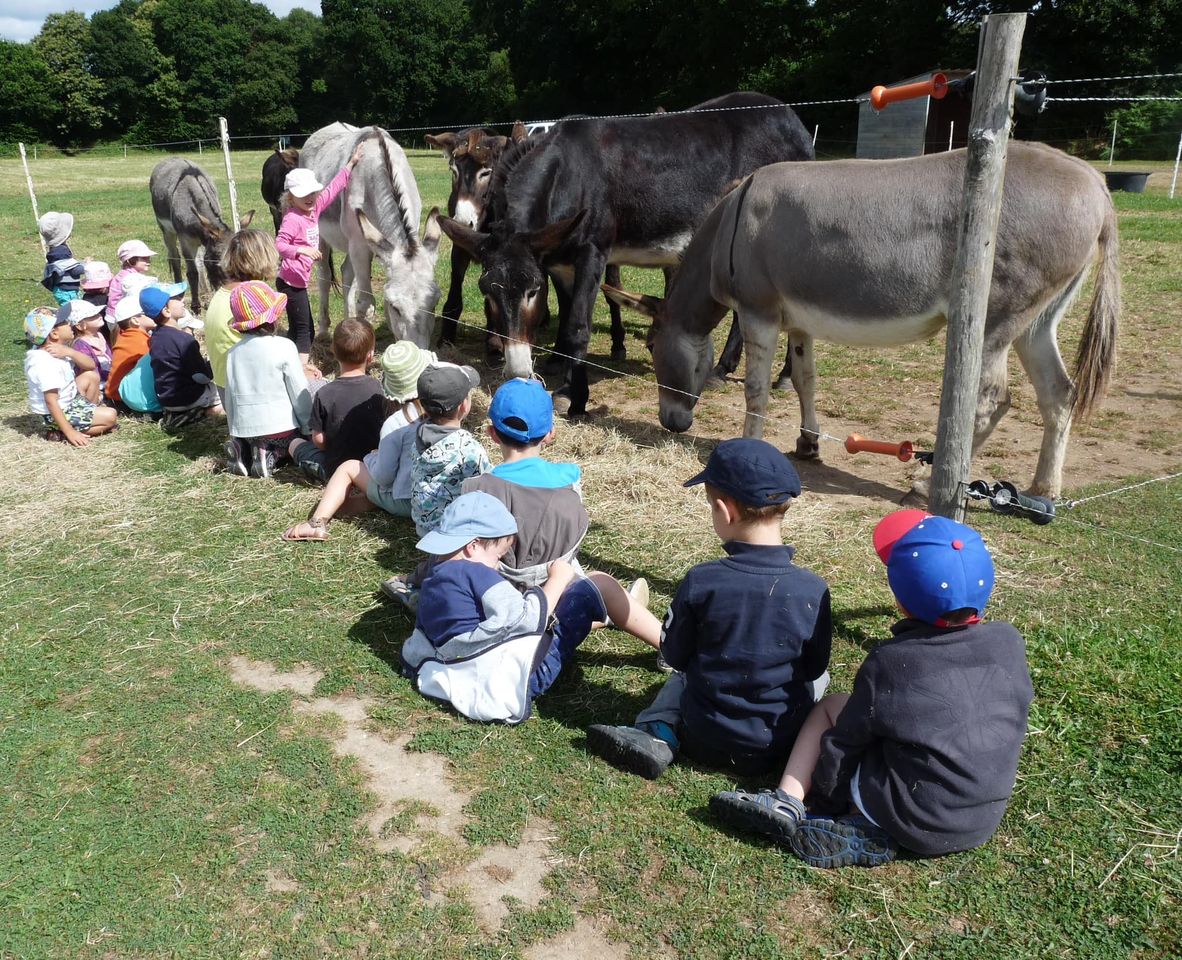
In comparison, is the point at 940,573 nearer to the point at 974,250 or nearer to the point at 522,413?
the point at 974,250

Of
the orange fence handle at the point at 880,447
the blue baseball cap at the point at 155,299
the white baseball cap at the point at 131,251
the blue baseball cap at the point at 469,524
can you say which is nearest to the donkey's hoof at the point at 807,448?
the orange fence handle at the point at 880,447

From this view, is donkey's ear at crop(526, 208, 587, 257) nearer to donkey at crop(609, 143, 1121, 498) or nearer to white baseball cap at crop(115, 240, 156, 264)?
donkey at crop(609, 143, 1121, 498)

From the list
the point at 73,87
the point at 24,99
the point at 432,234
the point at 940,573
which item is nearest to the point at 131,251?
the point at 432,234

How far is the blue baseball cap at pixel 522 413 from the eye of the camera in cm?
390

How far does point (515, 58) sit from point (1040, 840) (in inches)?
2054

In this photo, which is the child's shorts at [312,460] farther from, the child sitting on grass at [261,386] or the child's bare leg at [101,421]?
the child's bare leg at [101,421]

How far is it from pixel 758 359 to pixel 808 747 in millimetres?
3488

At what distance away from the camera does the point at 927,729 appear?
2.54 meters

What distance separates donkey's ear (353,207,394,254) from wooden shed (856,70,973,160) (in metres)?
19.6

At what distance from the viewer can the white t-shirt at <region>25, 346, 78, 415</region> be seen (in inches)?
253

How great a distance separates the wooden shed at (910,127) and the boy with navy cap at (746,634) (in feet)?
76.4

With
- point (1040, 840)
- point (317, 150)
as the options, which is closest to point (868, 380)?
point (1040, 840)

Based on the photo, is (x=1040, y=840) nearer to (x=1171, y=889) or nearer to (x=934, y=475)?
(x=1171, y=889)

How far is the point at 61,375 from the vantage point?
654cm
